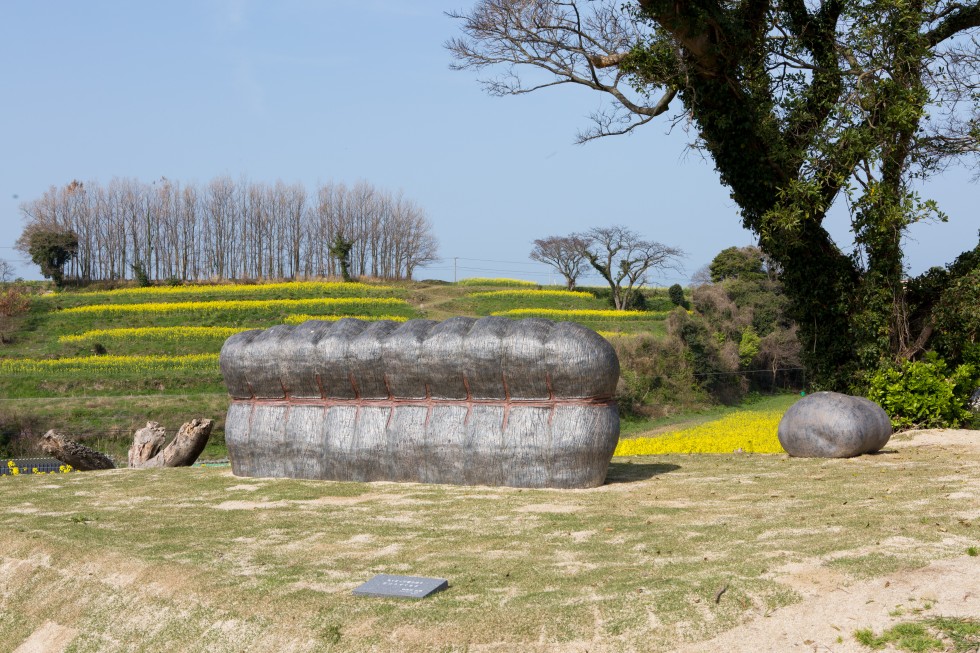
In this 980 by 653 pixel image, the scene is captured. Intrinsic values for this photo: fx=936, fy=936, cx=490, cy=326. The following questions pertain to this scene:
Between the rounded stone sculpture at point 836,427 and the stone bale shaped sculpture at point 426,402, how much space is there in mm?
3548

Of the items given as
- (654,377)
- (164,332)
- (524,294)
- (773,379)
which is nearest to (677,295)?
(524,294)

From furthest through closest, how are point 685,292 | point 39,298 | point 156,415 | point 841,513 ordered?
point 685,292
point 39,298
point 156,415
point 841,513

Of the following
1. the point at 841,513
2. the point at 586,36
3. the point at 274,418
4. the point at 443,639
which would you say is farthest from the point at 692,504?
the point at 586,36

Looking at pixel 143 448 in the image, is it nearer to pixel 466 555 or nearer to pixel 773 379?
pixel 466 555

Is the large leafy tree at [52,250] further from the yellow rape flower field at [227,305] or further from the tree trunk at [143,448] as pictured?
the tree trunk at [143,448]

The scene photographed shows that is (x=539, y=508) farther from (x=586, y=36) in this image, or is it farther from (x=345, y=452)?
(x=586, y=36)

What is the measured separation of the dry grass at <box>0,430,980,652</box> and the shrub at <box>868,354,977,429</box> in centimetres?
435

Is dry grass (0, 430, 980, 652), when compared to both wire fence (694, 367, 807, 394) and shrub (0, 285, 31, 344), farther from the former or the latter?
shrub (0, 285, 31, 344)

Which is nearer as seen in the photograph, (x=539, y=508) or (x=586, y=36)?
(x=539, y=508)

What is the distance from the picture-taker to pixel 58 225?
63.1 m

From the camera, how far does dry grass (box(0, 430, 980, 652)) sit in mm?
6070

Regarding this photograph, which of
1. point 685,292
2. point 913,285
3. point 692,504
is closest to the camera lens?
point 692,504

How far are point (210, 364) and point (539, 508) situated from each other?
27.3 meters

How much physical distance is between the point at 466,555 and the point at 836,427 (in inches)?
282
